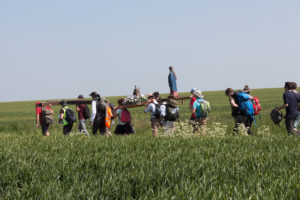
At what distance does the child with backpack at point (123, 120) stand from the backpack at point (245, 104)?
136 inches

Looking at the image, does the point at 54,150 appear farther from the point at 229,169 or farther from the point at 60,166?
the point at 229,169

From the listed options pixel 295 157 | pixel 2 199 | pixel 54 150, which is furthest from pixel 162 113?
pixel 2 199

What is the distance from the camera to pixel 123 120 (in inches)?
463

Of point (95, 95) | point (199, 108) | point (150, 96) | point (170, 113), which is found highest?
point (95, 95)

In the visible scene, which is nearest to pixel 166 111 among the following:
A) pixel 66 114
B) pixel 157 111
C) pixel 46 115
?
pixel 157 111

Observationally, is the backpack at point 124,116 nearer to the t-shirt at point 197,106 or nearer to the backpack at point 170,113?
the backpack at point 170,113

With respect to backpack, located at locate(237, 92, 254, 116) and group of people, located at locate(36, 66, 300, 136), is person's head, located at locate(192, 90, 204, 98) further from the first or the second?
backpack, located at locate(237, 92, 254, 116)

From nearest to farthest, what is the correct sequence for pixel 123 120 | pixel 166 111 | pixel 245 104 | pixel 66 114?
pixel 123 120, pixel 245 104, pixel 166 111, pixel 66 114

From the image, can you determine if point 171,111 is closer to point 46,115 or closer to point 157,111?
point 157,111

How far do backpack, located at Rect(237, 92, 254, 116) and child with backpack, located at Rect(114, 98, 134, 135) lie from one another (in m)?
3.45

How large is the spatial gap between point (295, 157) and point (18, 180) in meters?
4.49

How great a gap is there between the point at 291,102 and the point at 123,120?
4.88m

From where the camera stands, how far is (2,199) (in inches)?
155

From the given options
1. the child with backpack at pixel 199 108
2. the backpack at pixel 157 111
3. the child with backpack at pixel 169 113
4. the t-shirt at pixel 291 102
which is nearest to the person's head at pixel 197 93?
the child with backpack at pixel 199 108
